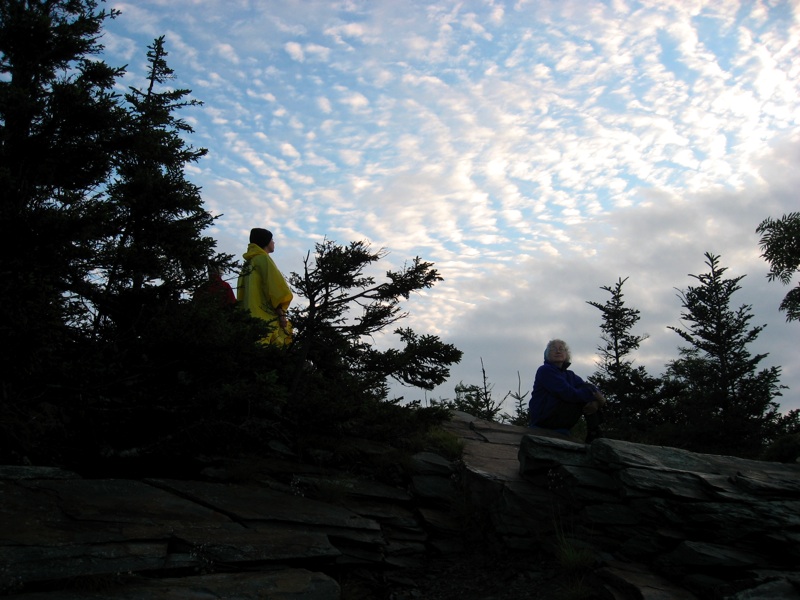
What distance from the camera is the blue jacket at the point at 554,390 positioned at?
10078 mm

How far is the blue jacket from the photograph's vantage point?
1008 cm

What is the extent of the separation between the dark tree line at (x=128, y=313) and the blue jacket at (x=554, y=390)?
1.91m

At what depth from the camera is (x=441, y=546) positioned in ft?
25.9

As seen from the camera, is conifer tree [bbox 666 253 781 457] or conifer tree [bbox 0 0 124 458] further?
conifer tree [bbox 666 253 781 457]

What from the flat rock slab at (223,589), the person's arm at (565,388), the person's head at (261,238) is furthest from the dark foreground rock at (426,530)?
the person's head at (261,238)

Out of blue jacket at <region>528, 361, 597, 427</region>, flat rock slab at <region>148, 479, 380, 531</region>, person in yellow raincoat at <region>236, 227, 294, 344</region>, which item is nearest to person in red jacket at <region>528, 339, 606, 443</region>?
blue jacket at <region>528, 361, 597, 427</region>

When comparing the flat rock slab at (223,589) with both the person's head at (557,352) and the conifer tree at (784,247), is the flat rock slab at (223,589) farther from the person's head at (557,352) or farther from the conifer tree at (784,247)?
the conifer tree at (784,247)

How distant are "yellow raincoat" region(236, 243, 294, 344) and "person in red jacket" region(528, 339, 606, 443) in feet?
13.8

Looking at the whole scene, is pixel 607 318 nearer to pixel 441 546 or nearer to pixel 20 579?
pixel 441 546

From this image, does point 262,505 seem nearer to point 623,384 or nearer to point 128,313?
point 128,313

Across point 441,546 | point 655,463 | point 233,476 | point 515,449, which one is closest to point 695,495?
point 655,463

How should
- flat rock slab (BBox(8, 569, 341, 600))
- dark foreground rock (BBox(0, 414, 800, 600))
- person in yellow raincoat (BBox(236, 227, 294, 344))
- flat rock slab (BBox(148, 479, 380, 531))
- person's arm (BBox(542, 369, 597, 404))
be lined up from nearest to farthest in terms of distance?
1. flat rock slab (BBox(8, 569, 341, 600))
2. dark foreground rock (BBox(0, 414, 800, 600))
3. flat rock slab (BBox(148, 479, 380, 531))
4. person in yellow raincoat (BBox(236, 227, 294, 344))
5. person's arm (BBox(542, 369, 597, 404))

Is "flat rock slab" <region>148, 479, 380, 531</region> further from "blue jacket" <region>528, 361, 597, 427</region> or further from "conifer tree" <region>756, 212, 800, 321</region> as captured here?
"conifer tree" <region>756, 212, 800, 321</region>

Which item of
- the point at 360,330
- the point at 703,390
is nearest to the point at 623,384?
the point at 703,390
